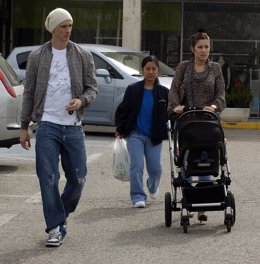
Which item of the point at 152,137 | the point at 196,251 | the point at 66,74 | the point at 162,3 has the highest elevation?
the point at 162,3

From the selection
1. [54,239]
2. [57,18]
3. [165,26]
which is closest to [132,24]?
[165,26]

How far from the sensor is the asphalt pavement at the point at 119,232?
264 inches

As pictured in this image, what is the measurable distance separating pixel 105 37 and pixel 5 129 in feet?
43.4

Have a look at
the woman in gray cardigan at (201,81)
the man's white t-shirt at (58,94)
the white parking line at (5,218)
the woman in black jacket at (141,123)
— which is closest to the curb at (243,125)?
the woman in black jacket at (141,123)

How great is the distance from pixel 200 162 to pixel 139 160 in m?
1.52

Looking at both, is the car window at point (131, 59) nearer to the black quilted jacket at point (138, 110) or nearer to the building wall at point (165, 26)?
the building wall at point (165, 26)

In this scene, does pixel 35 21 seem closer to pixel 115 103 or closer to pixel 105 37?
pixel 105 37

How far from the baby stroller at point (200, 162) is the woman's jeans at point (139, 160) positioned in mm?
1224

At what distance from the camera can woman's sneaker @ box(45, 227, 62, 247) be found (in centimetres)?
700

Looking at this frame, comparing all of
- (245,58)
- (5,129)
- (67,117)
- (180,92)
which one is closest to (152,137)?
(180,92)

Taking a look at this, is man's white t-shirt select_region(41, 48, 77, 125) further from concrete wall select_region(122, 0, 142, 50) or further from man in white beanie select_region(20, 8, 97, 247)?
concrete wall select_region(122, 0, 142, 50)

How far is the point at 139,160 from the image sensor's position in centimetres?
898

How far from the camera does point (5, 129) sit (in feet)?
37.1

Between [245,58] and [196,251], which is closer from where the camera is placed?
[196,251]
